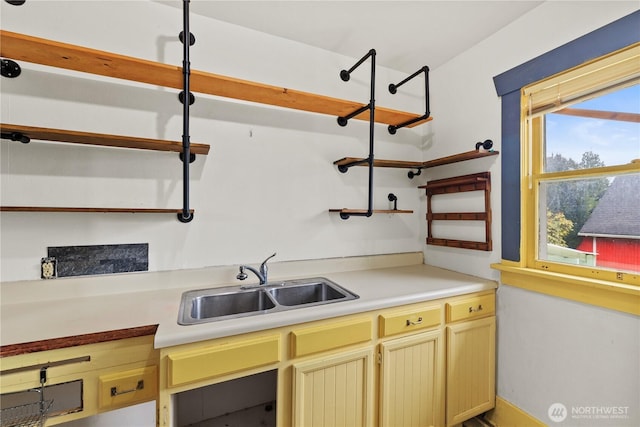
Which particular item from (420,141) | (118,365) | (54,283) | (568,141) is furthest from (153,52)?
(568,141)

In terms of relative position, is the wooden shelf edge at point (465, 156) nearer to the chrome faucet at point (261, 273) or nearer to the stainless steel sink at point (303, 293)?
the stainless steel sink at point (303, 293)

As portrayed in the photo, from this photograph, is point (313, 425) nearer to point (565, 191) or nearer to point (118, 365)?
point (118, 365)

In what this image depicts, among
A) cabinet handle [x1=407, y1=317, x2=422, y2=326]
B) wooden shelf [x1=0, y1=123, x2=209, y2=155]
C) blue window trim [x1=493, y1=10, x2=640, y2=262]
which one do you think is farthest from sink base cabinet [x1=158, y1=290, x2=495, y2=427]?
wooden shelf [x1=0, y1=123, x2=209, y2=155]

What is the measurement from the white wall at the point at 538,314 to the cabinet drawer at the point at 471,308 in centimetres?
8

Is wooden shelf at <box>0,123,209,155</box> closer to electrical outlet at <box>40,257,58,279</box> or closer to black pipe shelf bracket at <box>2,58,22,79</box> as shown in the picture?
black pipe shelf bracket at <box>2,58,22,79</box>

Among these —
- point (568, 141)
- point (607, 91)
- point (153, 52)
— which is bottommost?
point (568, 141)

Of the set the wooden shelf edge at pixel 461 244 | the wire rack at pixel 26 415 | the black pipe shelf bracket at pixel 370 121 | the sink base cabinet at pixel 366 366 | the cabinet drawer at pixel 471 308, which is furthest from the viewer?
the wooden shelf edge at pixel 461 244

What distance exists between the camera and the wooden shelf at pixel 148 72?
112cm

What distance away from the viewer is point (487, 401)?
170 centimetres

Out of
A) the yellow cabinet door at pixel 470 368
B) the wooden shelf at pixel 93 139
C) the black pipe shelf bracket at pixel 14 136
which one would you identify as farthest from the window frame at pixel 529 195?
the black pipe shelf bracket at pixel 14 136

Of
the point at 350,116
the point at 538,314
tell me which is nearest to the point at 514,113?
the point at 350,116

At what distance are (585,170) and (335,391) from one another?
1629mm

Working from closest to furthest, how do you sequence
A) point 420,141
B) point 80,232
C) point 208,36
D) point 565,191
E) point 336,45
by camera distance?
point 80,232 → point 565,191 → point 208,36 → point 336,45 → point 420,141

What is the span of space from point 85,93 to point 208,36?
733mm
